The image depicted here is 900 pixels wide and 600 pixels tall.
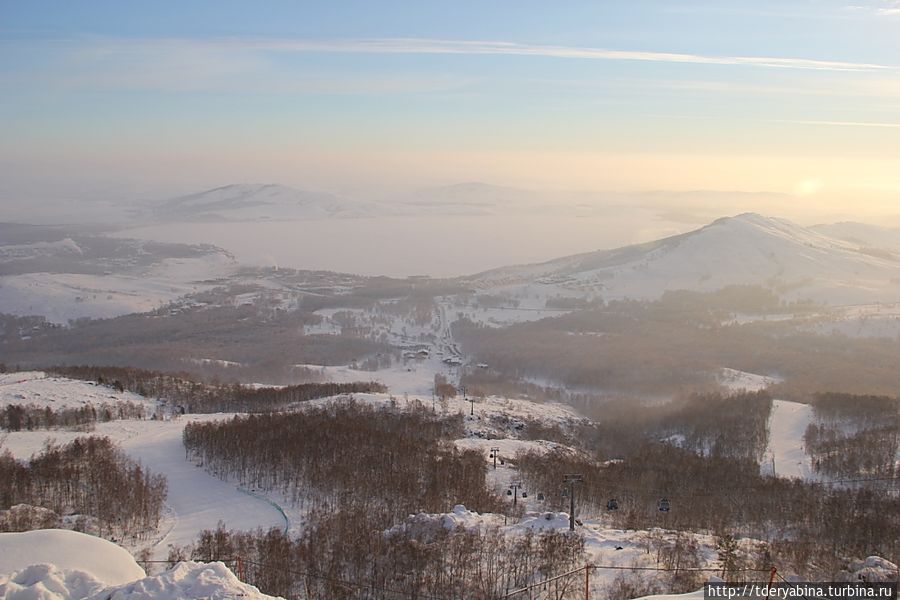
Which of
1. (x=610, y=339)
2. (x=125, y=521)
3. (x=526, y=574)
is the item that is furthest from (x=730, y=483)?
(x=610, y=339)

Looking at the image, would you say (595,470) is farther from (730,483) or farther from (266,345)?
(266,345)

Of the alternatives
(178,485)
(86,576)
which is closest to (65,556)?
(86,576)

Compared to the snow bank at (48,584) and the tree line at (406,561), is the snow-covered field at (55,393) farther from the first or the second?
the snow bank at (48,584)

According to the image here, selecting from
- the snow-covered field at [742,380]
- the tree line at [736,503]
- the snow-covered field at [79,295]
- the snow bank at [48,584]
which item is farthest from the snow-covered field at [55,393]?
the snow-covered field at [79,295]

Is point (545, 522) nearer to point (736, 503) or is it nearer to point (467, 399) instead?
point (736, 503)

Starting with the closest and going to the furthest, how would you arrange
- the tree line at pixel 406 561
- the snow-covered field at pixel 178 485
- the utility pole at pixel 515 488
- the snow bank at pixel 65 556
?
the snow bank at pixel 65 556
the tree line at pixel 406 561
the snow-covered field at pixel 178 485
the utility pole at pixel 515 488

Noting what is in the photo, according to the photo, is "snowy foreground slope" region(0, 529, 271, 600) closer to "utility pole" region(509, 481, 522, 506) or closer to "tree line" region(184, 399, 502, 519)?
"tree line" region(184, 399, 502, 519)
